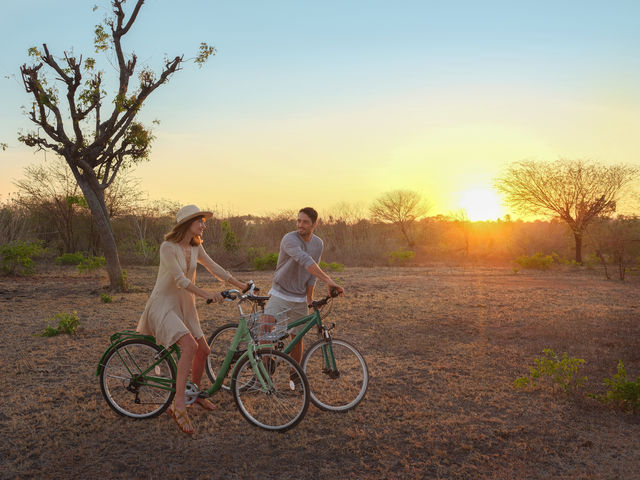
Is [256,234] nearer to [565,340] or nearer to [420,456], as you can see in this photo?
[565,340]

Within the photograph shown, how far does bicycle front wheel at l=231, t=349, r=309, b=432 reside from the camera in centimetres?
420

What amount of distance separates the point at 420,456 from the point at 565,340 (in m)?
4.94

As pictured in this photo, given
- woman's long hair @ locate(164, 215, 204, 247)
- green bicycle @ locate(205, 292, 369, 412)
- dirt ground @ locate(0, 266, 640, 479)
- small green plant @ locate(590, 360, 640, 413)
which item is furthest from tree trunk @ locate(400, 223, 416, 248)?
woman's long hair @ locate(164, 215, 204, 247)

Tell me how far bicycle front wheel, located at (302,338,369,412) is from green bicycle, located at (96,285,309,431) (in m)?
0.48

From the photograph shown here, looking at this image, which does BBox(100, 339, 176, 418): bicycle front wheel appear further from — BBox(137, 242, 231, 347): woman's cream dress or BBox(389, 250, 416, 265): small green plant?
BBox(389, 250, 416, 265): small green plant

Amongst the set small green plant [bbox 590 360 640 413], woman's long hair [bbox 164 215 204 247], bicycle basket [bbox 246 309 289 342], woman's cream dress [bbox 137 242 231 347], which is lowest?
small green plant [bbox 590 360 640 413]

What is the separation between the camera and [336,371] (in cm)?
464

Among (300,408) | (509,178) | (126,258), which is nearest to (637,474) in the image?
(300,408)

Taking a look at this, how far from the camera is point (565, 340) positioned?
7.80m

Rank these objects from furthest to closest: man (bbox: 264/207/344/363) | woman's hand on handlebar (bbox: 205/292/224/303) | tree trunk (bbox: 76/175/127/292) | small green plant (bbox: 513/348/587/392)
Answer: tree trunk (bbox: 76/175/127/292) < small green plant (bbox: 513/348/587/392) < man (bbox: 264/207/344/363) < woman's hand on handlebar (bbox: 205/292/224/303)

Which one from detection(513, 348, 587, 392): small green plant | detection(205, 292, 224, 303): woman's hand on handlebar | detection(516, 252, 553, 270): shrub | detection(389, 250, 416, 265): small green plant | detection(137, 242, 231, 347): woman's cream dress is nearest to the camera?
detection(205, 292, 224, 303): woman's hand on handlebar

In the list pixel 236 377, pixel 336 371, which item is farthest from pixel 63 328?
pixel 336 371

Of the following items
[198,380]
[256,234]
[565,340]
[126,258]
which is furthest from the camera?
[256,234]

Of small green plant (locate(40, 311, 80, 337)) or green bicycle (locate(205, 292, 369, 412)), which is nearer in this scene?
green bicycle (locate(205, 292, 369, 412))
